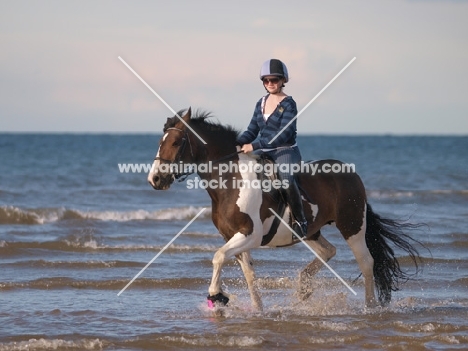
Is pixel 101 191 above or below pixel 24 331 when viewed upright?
above

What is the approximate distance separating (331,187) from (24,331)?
3794 millimetres

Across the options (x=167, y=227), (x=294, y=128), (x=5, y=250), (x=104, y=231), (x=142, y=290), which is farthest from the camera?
(x=167, y=227)

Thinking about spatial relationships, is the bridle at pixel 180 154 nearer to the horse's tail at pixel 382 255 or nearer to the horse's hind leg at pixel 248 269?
the horse's hind leg at pixel 248 269

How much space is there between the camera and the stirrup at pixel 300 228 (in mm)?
8414

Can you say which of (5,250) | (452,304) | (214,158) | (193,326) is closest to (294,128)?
(214,158)

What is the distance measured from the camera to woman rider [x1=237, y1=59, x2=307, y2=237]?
27.1 ft

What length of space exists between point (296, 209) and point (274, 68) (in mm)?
1540

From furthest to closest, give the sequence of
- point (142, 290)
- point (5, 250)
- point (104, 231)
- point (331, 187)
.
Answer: point (104, 231)
point (5, 250)
point (142, 290)
point (331, 187)

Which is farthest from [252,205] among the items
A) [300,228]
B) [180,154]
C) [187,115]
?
[187,115]

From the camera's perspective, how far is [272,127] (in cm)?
834

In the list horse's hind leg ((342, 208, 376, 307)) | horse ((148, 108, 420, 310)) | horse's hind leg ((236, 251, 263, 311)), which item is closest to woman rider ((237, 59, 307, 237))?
horse ((148, 108, 420, 310))

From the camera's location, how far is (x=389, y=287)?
9281mm

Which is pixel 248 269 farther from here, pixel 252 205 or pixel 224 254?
pixel 252 205

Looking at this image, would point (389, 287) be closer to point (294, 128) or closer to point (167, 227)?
point (294, 128)
